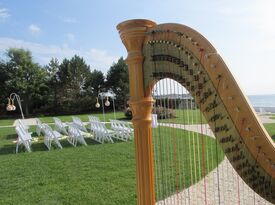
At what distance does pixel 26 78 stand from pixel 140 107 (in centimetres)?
3916

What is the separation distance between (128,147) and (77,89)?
3089 centimetres

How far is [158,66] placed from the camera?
1.75m

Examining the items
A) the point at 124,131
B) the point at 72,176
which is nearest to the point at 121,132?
the point at 124,131

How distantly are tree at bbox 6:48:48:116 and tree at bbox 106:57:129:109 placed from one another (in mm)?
8644

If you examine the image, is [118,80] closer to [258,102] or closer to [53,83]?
[53,83]

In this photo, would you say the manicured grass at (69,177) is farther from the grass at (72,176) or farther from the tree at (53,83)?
the tree at (53,83)

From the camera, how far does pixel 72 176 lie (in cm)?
561

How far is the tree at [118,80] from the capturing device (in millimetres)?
35312

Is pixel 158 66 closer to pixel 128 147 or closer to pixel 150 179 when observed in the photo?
pixel 150 179

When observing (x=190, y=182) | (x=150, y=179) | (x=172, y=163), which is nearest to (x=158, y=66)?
(x=150, y=179)

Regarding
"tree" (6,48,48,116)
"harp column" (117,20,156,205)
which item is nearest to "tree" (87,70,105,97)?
"tree" (6,48,48,116)

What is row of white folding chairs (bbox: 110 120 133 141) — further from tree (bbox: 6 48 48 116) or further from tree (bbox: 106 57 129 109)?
tree (bbox: 6 48 48 116)

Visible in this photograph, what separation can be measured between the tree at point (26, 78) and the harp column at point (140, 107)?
36.7 metres

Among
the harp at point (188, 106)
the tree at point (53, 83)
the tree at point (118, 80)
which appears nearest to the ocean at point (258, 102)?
the harp at point (188, 106)
